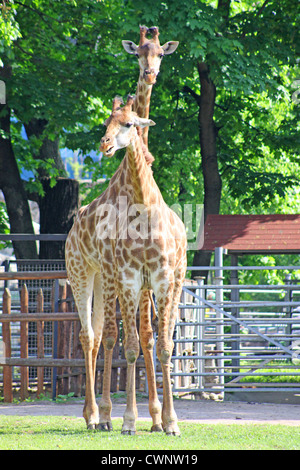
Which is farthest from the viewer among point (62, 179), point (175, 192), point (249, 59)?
point (175, 192)

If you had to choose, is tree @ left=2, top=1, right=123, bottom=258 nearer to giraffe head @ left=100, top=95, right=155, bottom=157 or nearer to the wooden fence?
the wooden fence

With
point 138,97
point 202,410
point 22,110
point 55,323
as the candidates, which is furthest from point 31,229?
point 138,97

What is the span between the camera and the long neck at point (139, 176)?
6454mm

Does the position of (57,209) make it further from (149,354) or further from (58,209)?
(149,354)

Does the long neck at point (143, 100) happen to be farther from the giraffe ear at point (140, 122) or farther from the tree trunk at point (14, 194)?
the tree trunk at point (14, 194)

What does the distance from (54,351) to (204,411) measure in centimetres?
267

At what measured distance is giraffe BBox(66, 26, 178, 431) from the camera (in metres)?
6.95

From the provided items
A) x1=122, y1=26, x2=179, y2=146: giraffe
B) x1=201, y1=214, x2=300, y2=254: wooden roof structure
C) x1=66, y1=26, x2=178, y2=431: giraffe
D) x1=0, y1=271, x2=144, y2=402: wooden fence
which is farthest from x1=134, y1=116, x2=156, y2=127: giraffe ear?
x1=201, y1=214, x2=300, y2=254: wooden roof structure

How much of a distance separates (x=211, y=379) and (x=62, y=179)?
5.95 meters

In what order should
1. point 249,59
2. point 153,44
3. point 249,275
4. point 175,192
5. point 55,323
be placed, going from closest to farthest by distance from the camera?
point 153,44 < point 55,323 < point 249,59 < point 175,192 < point 249,275

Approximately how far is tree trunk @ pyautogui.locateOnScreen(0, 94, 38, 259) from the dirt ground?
18.5ft

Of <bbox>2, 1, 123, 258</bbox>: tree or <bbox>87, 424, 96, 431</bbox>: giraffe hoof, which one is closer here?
<bbox>87, 424, 96, 431</bbox>: giraffe hoof

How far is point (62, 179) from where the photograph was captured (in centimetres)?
1614

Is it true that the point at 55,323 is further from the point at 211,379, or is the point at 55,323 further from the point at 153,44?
the point at 153,44
